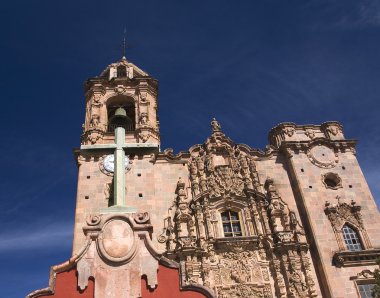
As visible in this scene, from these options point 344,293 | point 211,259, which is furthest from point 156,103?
point 344,293

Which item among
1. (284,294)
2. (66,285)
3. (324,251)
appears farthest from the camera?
(324,251)

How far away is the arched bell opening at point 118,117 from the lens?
2641 cm

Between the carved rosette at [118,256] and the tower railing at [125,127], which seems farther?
the tower railing at [125,127]

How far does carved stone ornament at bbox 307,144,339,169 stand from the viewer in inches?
949

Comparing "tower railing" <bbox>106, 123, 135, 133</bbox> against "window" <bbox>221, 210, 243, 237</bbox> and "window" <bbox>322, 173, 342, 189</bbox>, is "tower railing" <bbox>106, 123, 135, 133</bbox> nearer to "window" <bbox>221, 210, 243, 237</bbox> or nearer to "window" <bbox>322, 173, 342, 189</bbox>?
"window" <bbox>221, 210, 243, 237</bbox>

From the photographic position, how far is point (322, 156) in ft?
80.1

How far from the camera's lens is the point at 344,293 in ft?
63.0

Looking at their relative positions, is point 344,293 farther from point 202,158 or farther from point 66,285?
point 66,285

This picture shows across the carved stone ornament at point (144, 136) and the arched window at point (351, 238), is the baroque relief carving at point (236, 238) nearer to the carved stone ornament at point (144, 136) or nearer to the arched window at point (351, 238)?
the arched window at point (351, 238)

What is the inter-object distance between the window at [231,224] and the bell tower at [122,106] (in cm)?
634

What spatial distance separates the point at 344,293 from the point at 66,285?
13.6m

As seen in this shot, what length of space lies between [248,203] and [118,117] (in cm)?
971

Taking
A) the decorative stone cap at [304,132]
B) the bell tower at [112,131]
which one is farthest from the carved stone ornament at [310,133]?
→ the bell tower at [112,131]

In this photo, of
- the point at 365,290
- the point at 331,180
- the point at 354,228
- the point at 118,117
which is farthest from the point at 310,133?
the point at 118,117
